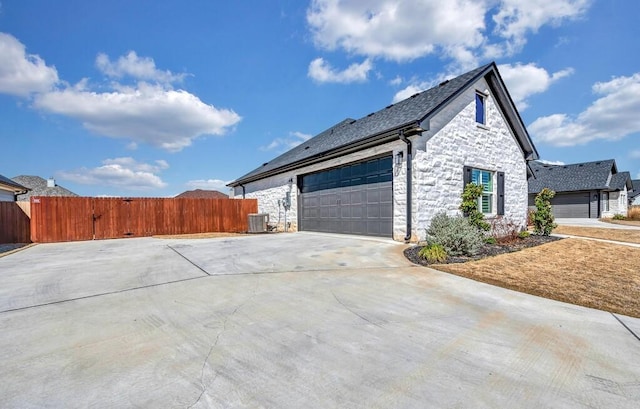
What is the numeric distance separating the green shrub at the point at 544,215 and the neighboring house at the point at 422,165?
1030mm

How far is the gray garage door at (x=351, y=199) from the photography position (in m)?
9.75

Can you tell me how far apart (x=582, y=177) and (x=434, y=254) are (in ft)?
93.5

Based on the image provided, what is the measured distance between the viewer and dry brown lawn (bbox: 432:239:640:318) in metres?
4.11

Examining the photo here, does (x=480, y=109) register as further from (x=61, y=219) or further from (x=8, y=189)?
(x=8, y=189)

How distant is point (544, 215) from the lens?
10.6 meters

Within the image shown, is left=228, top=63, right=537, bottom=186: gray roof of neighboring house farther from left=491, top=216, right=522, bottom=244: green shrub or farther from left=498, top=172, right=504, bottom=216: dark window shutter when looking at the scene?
left=491, top=216, right=522, bottom=244: green shrub

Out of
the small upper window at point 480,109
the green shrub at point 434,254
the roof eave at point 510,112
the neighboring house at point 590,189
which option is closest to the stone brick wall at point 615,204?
the neighboring house at point 590,189

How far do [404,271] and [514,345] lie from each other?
2835 mm

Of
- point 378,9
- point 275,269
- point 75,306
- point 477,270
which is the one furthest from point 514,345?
point 378,9

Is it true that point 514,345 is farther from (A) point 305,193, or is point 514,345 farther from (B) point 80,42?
(B) point 80,42

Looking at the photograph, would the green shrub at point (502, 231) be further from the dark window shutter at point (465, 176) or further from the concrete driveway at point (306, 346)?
the concrete driveway at point (306, 346)

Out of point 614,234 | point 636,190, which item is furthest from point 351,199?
point 636,190

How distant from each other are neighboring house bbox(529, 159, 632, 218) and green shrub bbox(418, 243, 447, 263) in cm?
2255

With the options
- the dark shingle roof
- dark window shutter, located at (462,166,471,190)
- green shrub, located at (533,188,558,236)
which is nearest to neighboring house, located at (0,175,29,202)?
dark window shutter, located at (462,166,471,190)
